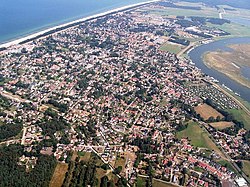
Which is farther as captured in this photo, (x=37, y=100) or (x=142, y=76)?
A: (x=142, y=76)

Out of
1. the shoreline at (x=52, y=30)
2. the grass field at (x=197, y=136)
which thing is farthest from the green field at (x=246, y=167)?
the shoreline at (x=52, y=30)

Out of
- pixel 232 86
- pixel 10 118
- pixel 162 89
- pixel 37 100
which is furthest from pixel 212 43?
pixel 10 118

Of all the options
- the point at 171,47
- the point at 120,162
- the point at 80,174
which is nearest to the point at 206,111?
the point at 120,162

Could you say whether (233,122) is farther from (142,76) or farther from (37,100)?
(37,100)

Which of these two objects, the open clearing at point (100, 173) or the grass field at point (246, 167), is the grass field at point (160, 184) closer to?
the open clearing at point (100, 173)

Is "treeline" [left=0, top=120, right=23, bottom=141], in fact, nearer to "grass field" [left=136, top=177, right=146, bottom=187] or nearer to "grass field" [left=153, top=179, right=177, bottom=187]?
"grass field" [left=136, top=177, right=146, bottom=187]

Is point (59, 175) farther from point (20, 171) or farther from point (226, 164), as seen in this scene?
point (226, 164)

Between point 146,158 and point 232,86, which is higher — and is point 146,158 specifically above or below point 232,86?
above
